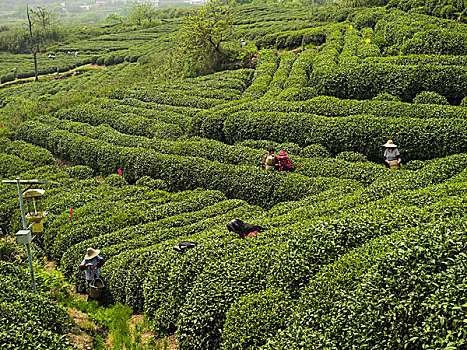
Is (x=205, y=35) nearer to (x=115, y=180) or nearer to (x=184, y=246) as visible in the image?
(x=115, y=180)

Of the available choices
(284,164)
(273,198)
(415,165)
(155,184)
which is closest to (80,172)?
(155,184)

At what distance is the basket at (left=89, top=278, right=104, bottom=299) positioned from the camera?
11.7m

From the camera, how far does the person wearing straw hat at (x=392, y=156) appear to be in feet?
50.8

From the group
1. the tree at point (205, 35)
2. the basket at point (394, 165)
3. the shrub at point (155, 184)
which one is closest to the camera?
the basket at point (394, 165)


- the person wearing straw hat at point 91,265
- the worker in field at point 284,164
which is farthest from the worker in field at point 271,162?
the person wearing straw hat at point 91,265

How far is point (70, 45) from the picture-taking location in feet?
258

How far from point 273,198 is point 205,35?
27.8 m

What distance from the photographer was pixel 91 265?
1187 centimetres

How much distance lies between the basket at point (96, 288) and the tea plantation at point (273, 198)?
0.25 metres

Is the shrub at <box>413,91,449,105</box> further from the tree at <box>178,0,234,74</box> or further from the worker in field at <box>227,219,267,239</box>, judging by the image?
the tree at <box>178,0,234,74</box>

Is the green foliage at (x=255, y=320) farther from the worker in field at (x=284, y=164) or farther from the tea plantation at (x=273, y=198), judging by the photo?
the worker in field at (x=284, y=164)

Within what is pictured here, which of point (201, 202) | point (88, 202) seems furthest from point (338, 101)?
point (88, 202)

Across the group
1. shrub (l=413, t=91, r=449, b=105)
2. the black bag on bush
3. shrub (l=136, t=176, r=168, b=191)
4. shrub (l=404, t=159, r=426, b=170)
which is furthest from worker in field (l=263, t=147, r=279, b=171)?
shrub (l=413, t=91, r=449, b=105)

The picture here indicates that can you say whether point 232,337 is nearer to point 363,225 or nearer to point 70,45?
point 363,225
